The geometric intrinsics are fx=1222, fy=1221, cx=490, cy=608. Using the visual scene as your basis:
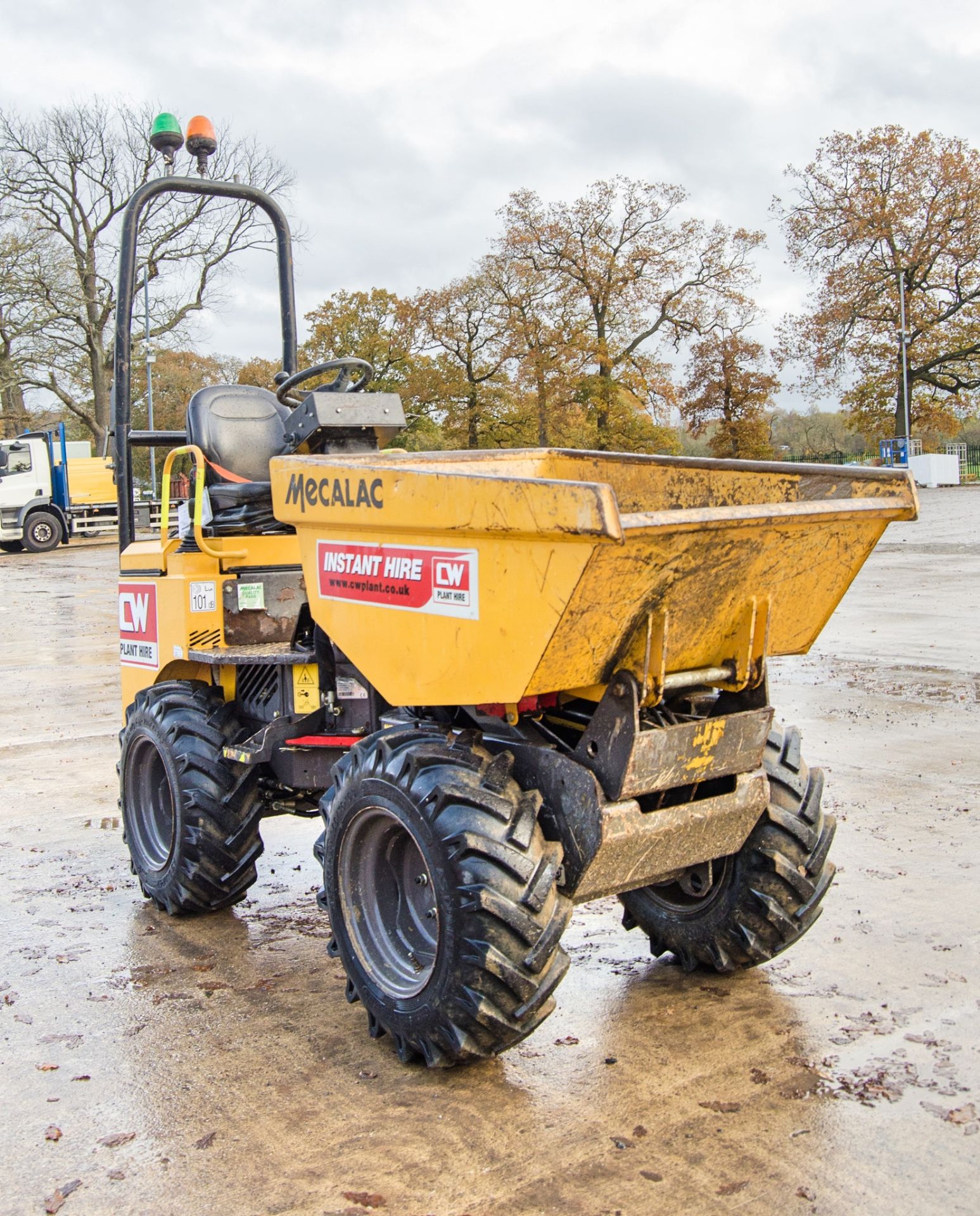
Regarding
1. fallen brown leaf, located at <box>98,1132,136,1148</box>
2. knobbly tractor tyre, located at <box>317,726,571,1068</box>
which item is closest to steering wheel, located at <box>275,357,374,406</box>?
knobbly tractor tyre, located at <box>317,726,571,1068</box>

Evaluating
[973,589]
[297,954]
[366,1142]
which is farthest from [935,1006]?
[973,589]

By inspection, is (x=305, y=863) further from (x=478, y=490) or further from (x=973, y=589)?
(x=973, y=589)

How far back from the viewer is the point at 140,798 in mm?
5137

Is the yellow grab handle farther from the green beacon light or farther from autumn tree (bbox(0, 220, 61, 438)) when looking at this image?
autumn tree (bbox(0, 220, 61, 438))

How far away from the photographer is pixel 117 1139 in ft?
10.4

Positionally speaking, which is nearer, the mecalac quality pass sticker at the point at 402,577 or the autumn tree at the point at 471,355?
the mecalac quality pass sticker at the point at 402,577

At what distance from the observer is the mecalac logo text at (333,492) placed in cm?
337

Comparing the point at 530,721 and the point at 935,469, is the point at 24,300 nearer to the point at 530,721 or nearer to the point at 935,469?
the point at 935,469

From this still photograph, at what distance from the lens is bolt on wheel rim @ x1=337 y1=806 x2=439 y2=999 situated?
144 inches

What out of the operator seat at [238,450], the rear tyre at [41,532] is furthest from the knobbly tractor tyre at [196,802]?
the rear tyre at [41,532]

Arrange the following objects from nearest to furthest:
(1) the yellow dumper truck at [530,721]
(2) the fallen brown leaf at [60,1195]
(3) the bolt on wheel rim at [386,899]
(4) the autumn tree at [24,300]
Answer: (2) the fallen brown leaf at [60,1195]
(1) the yellow dumper truck at [530,721]
(3) the bolt on wheel rim at [386,899]
(4) the autumn tree at [24,300]

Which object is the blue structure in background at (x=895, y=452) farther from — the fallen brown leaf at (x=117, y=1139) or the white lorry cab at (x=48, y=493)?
the fallen brown leaf at (x=117, y=1139)

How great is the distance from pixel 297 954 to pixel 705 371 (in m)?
39.8

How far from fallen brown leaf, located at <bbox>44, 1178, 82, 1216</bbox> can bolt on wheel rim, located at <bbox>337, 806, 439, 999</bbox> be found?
0.99m
